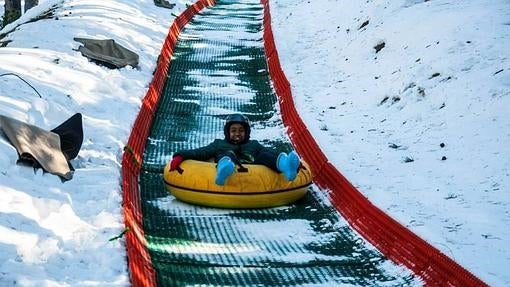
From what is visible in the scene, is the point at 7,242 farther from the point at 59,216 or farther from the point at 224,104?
the point at 224,104

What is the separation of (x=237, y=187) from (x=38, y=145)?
183 cm

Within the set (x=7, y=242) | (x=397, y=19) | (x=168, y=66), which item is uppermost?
(x=397, y=19)

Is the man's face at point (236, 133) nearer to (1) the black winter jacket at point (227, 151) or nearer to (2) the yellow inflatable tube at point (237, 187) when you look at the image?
(1) the black winter jacket at point (227, 151)

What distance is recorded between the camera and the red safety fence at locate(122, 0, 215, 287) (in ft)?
15.4

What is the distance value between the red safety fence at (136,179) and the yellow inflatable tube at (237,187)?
18.6 inches

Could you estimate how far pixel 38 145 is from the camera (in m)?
6.10

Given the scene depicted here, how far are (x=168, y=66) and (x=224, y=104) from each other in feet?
8.62

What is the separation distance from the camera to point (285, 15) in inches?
694

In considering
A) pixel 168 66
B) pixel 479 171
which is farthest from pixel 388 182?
pixel 168 66

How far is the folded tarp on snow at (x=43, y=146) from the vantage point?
5879mm

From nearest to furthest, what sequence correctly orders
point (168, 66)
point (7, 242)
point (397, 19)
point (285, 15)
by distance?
point (7, 242), point (397, 19), point (168, 66), point (285, 15)

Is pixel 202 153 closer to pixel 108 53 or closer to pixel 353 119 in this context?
pixel 353 119

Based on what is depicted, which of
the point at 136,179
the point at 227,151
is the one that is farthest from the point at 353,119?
the point at 136,179

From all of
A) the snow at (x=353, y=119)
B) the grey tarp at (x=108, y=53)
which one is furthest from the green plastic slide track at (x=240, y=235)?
the grey tarp at (x=108, y=53)
